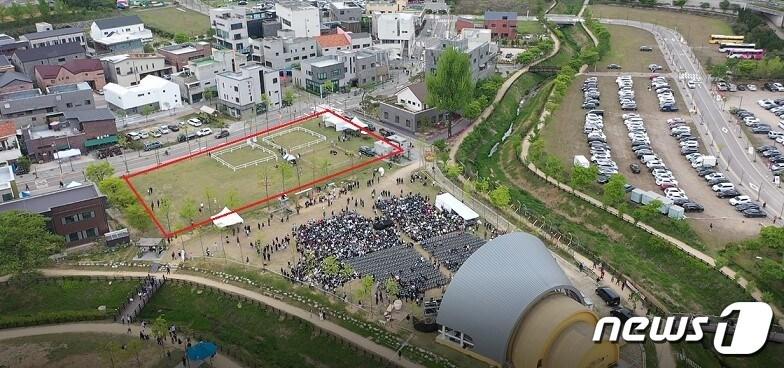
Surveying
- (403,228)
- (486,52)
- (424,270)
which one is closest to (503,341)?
(424,270)

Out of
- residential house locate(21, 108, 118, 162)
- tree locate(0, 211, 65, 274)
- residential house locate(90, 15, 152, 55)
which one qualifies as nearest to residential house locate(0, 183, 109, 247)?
tree locate(0, 211, 65, 274)

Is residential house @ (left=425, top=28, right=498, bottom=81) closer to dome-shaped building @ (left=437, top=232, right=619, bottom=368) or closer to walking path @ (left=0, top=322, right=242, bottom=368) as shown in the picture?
dome-shaped building @ (left=437, top=232, right=619, bottom=368)

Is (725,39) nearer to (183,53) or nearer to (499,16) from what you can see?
(499,16)

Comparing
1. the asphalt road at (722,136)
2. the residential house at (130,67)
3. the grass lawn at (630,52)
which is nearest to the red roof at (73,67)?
the residential house at (130,67)

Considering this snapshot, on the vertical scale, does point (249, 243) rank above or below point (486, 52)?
below

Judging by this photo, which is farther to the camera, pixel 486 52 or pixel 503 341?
pixel 486 52

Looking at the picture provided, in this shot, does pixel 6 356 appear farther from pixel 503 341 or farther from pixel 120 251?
pixel 503 341

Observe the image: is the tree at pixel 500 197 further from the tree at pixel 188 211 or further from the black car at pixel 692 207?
the tree at pixel 188 211
